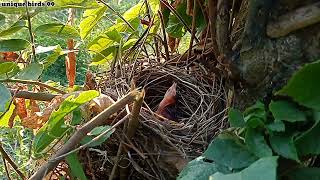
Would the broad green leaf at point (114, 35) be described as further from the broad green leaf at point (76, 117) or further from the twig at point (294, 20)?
the twig at point (294, 20)

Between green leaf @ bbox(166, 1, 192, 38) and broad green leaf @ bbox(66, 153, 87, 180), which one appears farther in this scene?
green leaf @ bbox(166, 1, 192, 38)

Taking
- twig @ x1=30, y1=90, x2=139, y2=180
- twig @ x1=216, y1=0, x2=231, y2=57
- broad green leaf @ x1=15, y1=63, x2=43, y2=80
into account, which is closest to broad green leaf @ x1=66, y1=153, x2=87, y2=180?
twig @ x1=30, y1=90, x2=139, y2=180

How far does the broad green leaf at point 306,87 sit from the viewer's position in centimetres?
55

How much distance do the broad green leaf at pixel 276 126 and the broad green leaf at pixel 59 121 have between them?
0.25 metres

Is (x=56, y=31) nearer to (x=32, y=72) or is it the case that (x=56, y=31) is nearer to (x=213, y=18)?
(x=32, y=72)

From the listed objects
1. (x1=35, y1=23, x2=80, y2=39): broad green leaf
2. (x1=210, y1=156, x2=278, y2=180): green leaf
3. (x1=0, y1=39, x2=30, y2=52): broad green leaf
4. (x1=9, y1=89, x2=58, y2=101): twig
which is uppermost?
(x1=35, y1=23, x2=80, y2=39): broad green leaf

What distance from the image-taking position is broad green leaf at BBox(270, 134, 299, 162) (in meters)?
0.55

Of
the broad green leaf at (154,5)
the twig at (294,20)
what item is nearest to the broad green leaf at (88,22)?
the broad green leaf at (154,5)

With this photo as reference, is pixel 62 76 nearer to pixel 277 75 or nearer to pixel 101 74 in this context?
pixel 101 74

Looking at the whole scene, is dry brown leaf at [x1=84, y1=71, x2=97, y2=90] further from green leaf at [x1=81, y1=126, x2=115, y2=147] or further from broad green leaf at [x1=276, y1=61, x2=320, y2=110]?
broad green leaf at [x1=276, y1=61, x2=320, y2=110]

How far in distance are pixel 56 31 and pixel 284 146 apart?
18.6 inches

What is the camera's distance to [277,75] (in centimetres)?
65

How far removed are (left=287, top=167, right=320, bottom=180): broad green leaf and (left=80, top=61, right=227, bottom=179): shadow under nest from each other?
0.63 feet

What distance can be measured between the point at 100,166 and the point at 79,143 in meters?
0.08
